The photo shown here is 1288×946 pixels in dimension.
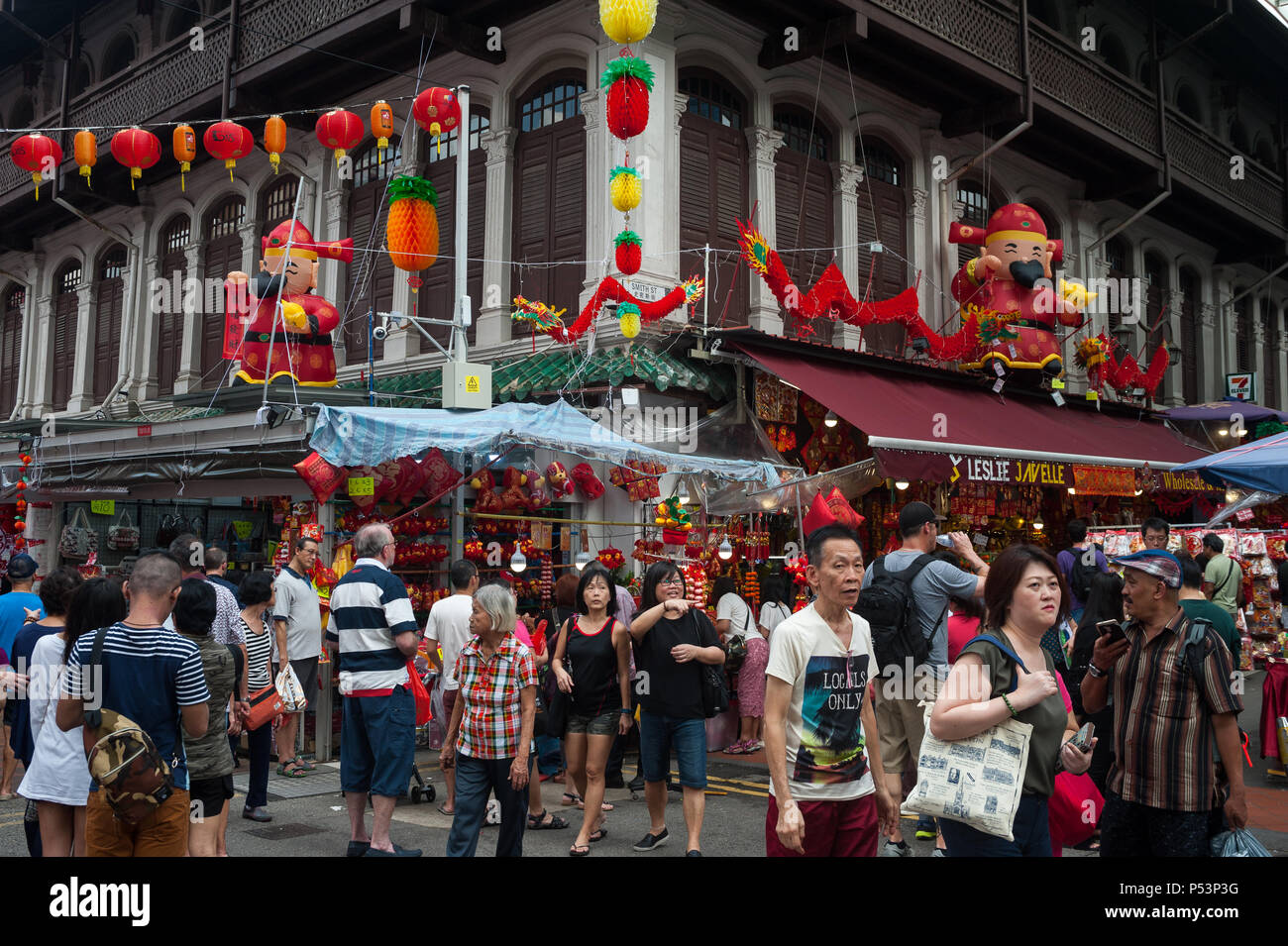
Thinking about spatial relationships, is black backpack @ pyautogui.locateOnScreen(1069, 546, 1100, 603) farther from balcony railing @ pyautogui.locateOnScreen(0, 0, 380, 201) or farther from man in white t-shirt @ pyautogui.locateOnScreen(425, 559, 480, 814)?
balcony railing @ pyautogui.locateOnScreen(0, 0, 380, 201)

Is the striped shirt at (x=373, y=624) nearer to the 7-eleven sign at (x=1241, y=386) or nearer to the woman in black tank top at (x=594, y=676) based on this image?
the woman in black tank top at (x=594, y=676)

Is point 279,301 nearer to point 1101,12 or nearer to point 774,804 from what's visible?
point 774,804

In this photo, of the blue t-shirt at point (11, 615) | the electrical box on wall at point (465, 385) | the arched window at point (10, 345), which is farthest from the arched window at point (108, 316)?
the blue t-shirt at point (11, 615)

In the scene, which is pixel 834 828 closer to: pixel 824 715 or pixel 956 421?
pixel 824 715

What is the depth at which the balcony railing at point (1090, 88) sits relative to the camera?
14.5 metres

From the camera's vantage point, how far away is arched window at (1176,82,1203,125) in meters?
21.2

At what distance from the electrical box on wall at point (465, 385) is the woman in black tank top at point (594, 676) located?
3.68 m

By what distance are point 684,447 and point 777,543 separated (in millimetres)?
3020

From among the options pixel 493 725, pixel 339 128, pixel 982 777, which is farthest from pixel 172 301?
pixel 982 777

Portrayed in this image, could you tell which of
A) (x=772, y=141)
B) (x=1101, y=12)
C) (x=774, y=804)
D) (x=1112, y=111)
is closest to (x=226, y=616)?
(x=774, y=804)

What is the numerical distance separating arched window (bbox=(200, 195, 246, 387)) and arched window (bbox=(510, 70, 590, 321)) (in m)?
6.28

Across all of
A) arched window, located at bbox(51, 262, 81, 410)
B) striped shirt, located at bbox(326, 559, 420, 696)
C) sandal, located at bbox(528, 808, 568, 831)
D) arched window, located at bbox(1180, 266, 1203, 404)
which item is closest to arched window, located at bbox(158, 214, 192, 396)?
arched window, located at bbox(51, 262, 81, 410)

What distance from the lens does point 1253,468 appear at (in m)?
8.51

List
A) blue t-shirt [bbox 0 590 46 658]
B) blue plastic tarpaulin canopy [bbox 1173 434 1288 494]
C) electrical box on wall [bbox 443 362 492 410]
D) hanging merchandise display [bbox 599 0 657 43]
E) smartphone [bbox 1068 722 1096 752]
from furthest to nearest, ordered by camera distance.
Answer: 1. electrical box on wall [bbox 443 362 492 410]
2. hanging merchandise display [bbox 599 0 657 43]
3. blue plastic tarpaulin canopy [bbox 1173 434 1288 494]
4. blue t-shirt [bbox 0 590 46 658]
5. smartphone [bbox 1068 722 1096 752]
